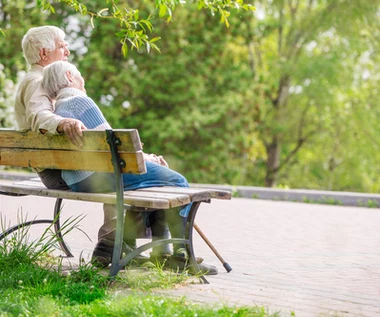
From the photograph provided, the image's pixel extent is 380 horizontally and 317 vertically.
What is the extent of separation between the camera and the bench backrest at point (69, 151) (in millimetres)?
4531

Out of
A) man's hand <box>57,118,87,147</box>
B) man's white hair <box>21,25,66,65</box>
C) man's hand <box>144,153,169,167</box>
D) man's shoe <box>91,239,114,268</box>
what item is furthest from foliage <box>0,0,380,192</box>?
man's hand <box>57,118,87,147</box>

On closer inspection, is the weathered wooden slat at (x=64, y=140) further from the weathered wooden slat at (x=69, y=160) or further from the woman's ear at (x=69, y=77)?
the woman's ear at (x=69, y=77)

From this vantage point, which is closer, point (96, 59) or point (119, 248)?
point (119, 248)

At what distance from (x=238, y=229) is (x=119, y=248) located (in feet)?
12.5

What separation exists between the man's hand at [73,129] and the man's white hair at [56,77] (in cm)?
52

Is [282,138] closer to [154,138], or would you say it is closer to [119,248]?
[154,138]

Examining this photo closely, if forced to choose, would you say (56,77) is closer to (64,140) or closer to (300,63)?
(64,140)

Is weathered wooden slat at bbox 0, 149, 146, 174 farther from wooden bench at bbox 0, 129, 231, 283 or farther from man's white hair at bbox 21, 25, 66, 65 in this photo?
man's white hair at bbox 21, 25, 66, 65

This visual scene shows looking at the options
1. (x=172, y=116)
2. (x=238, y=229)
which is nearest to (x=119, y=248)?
(x=238, y=229)

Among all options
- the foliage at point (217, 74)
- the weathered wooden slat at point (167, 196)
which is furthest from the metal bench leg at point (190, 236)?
the foliage at point (217, 74)

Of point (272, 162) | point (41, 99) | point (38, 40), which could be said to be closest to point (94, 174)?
point (41, 99)

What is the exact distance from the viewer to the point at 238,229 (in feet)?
27.5

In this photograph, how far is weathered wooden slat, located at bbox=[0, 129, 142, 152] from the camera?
Answer: 449 cm

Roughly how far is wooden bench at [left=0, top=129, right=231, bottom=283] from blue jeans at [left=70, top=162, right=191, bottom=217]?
0.30 feet
